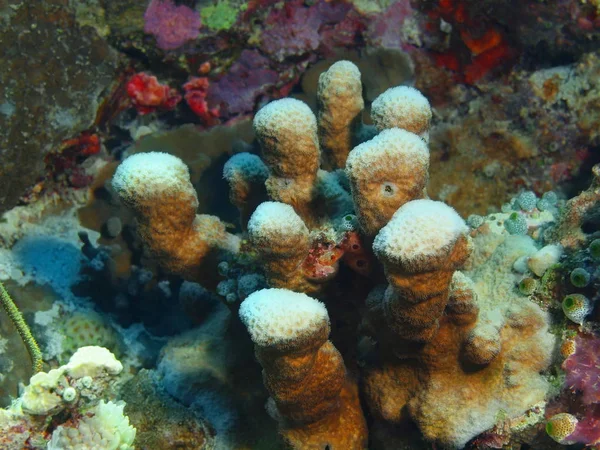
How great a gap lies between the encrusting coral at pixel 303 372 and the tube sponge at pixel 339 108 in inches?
51.7

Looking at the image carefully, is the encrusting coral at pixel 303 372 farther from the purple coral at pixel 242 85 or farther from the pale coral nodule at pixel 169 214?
the purple coral at pixel 242 85

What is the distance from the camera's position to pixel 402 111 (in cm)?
242

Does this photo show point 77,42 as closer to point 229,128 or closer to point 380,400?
point 229,128

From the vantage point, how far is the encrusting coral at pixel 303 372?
5.89 ft

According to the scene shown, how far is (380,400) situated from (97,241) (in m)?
2.65

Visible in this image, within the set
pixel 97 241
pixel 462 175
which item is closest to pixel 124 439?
pixel 97 241

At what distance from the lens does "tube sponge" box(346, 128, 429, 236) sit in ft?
6.51

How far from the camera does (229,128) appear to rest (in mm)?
4078

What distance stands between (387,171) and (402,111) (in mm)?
567

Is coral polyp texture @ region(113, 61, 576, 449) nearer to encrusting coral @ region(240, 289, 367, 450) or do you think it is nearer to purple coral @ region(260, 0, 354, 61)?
encrusting coral @ region(240, 289, 367, 450)

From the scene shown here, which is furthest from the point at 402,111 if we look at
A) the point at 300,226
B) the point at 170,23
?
the point at 170,23

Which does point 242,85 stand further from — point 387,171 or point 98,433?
point 98,433

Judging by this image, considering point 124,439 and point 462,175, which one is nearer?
point 124,439

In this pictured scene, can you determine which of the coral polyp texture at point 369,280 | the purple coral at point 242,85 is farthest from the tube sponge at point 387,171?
the purple coral at point 242,85
